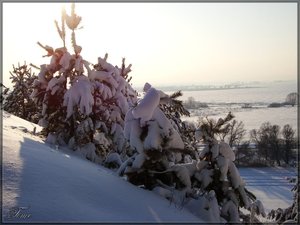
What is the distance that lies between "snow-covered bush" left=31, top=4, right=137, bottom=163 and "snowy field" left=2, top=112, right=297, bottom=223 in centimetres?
340

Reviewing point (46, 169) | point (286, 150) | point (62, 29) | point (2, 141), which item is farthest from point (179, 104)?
point (286, 150)

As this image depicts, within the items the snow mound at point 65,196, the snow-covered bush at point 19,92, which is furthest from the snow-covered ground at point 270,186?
the snow mound at point 65,196

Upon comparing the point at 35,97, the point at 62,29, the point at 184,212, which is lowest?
the point at 184,212

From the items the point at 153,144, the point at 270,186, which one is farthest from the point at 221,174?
the point at 270,186

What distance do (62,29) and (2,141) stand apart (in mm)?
5103

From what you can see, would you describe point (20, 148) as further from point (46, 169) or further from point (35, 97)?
point (35, 97)

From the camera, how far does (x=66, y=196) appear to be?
451 cm

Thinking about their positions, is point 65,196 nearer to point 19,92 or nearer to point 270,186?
point 19,92

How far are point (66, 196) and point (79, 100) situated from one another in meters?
5.55

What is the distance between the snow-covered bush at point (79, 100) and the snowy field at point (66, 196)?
3.40 m

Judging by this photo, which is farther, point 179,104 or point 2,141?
point 179,104

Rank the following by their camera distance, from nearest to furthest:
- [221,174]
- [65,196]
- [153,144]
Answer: [65,196] → [153,144] → [221,174]

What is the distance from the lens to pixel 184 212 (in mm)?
5961

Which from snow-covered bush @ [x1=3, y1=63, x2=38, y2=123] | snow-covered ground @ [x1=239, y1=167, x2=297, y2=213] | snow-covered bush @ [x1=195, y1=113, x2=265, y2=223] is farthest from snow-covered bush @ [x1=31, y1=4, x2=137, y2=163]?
snow-covered ground @ [x1=239, y1=167, x2=297, y2=213]
